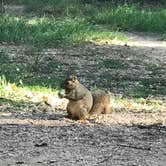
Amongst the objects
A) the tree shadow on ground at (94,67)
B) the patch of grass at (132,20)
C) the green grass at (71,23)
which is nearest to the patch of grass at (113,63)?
the tree shadow on ground at (94,67)

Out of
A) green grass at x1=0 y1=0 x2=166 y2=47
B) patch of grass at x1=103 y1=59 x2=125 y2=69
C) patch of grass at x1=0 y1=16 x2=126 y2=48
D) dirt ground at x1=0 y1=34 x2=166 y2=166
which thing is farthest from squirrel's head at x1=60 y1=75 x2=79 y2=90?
green grass at x1=0 y1=0 x2=166 y2=47

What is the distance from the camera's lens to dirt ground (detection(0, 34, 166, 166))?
5250 mm

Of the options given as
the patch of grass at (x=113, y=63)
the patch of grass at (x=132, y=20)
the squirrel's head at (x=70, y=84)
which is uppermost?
the squirrel's head at (x=70, y=84)

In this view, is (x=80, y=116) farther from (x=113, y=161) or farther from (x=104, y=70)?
(x=104, y=70)

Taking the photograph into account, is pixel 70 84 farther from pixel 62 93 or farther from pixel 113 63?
pixel 113 63

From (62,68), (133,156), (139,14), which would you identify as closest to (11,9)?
(139,14)

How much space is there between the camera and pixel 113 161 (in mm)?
5207

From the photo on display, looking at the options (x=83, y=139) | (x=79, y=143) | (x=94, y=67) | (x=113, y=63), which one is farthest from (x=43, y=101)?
(x=113, y=63)

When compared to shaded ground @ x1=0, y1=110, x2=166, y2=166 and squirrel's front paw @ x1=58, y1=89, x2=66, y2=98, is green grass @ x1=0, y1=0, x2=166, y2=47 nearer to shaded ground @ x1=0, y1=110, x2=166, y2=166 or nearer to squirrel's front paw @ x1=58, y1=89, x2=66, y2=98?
squirrel's front paw @ x1=58, y1=89, x2=66, y2=98

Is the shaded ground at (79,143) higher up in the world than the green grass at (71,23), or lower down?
higher up

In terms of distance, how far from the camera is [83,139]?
5941 millimetres

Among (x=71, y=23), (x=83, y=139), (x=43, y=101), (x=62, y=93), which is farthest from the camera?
(x=71, y=23)

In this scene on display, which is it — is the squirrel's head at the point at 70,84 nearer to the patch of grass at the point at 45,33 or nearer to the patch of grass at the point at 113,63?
the patch of grass at the point at 113,63

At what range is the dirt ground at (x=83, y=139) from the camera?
5.25m
